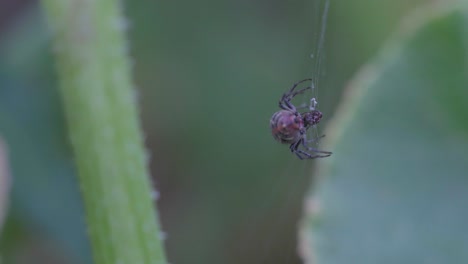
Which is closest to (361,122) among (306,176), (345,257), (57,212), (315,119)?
(345,257)

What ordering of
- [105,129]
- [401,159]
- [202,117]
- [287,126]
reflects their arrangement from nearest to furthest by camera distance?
[105,129] → [401,159] → [287,126] → [202,117]

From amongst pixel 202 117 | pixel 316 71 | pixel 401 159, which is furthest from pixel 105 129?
pixel 202 117

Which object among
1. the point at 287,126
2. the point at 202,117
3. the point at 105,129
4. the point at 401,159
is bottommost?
the point at 105,129

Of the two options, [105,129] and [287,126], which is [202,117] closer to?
[287,126]

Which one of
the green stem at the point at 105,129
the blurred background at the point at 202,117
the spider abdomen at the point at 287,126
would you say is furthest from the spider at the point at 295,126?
the green stem at the point at 105,129

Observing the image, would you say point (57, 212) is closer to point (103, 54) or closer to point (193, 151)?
point (193, 151)

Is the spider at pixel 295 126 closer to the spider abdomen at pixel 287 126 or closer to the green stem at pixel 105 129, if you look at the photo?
the spider abdomen at pixel 287 126

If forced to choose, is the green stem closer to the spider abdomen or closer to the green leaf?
the green leaf
